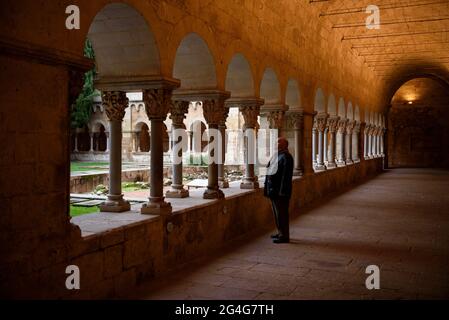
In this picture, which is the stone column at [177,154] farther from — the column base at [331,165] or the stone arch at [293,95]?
the column base at [331,165]

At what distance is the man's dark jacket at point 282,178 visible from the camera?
6121mm

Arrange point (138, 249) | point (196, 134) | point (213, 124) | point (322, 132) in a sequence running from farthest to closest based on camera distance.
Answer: point (196, 134), point (322, 132), point (213, 124), point (138, 249)

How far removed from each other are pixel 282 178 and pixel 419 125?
2319cm

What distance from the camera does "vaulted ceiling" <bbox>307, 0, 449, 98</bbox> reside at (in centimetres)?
1143

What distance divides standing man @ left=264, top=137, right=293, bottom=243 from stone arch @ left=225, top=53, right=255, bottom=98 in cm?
155

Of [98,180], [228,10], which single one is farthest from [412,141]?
[228,10]

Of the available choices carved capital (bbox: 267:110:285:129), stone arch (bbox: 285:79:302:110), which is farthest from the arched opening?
carved capital (bbox: 267:110:285:129)

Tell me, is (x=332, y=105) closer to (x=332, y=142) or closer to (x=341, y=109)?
(x=341, y=109)

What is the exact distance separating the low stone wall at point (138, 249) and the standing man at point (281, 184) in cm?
64

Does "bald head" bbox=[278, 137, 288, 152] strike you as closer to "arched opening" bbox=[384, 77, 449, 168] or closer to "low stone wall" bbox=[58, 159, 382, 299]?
"low stone wall" bbox=[58, 159, 382, 299]

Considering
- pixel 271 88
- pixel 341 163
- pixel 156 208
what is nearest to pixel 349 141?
pixel 341 163

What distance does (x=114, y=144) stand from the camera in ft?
16.0

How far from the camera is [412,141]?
88.4 feet

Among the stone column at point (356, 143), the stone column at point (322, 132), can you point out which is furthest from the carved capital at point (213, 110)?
the stone column at point (356, 143)
